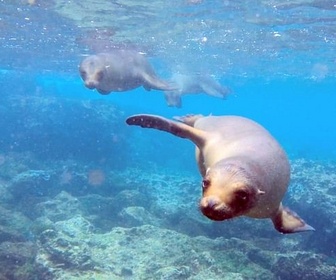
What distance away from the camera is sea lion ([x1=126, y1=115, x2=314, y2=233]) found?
273cm

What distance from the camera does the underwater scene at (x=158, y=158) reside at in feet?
14.4

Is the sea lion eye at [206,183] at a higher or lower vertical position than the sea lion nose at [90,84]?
higher

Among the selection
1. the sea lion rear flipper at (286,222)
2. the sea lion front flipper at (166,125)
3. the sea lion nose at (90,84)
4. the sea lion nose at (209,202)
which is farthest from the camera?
the sea lion nose at (90,84)

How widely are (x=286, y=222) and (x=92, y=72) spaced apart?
15.2 ft

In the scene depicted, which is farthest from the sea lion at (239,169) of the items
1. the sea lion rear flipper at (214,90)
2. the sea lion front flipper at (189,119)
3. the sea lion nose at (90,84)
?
the sea lion rear flipper at (214,90)

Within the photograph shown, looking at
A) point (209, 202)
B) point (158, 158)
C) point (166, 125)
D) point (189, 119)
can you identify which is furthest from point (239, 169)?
point (158, 158)

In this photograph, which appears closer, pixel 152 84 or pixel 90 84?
pixel 90 84

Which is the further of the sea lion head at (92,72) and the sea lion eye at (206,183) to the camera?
the sea lion head at (92,72)

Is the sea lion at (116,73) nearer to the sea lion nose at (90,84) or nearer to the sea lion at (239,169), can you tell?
the sea lion nose at (90,84)

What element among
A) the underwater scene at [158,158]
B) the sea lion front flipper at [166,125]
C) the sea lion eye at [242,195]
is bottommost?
the underwater scene at [158,158]

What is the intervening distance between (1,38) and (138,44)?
27.0 ft

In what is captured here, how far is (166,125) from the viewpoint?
169 inches

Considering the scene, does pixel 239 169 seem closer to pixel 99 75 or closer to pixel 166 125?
pixel 166 125

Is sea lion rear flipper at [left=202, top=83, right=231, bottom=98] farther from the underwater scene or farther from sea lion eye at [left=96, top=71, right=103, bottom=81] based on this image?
sea lion eye at [left=96, top=71, right=103, bottom=81]
